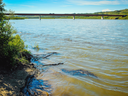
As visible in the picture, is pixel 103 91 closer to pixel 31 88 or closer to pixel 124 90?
pixel 124 90

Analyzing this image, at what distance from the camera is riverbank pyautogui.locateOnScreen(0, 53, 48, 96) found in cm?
427

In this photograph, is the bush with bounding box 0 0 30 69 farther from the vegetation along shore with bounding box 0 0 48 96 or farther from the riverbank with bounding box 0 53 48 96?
the riverbank with bounding box 0 53 48 96

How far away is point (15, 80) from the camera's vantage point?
17.1 feet

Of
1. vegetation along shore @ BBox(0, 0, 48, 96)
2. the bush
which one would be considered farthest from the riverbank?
the bush

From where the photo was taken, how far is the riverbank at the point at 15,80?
4273mm

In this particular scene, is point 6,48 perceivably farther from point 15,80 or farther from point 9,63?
point 15,80

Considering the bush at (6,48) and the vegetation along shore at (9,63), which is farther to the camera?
the bush at (6,48)

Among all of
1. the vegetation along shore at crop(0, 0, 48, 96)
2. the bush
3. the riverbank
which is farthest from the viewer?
the bush

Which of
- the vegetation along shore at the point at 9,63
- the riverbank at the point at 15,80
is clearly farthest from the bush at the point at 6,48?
the riverbank at the point at 15,80

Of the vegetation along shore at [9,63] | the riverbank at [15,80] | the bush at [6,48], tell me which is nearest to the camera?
the riverbank at [15,80]

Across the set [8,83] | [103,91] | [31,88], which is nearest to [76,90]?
[103,91]

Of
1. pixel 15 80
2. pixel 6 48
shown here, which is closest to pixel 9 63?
pixel 6 48

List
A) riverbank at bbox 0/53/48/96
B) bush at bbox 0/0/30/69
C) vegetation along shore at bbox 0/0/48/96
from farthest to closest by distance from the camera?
bush at bbox 0/0/30/69
vegetation along shore at bbox 0/0/48/96
riverbank at bbox 0/53/48/96

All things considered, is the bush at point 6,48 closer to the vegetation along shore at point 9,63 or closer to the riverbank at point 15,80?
the vegetation along shore at point 9,63
